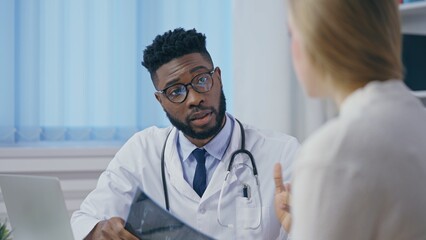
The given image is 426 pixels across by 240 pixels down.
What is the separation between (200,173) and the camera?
5.91 feet

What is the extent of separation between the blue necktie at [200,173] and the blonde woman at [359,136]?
1.09 meters

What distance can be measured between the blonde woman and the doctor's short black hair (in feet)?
3.71

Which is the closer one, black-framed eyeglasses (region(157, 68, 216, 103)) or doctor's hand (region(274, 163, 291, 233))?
doctor's hand (region(274, 163, 291, 233))

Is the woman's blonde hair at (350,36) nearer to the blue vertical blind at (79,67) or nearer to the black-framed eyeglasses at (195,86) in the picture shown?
the black-framed eyeglasses at (195,86)

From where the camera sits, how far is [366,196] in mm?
652

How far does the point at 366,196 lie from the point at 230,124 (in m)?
1.24

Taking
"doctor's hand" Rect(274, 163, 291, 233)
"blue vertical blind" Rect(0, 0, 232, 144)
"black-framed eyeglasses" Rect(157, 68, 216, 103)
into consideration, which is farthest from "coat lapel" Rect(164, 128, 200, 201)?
"blue vertical blind" Rect(0, 0, 232, 144)

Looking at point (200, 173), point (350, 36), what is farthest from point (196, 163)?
point (350, 36)

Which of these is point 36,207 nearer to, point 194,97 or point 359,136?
point 194,97

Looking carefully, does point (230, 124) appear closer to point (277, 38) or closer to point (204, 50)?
point (204, 50)

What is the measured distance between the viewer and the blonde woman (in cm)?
65

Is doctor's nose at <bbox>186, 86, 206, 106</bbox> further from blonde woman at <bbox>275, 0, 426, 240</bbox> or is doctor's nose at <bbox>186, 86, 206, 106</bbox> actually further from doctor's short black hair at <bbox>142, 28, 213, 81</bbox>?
blonde woman at <bbox>275, 0, 426, 240</bbox>

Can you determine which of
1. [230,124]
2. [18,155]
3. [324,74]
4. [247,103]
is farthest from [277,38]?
[324,74]

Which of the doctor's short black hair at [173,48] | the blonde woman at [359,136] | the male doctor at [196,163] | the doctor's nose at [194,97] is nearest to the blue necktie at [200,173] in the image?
the male doctor at [196,163]
